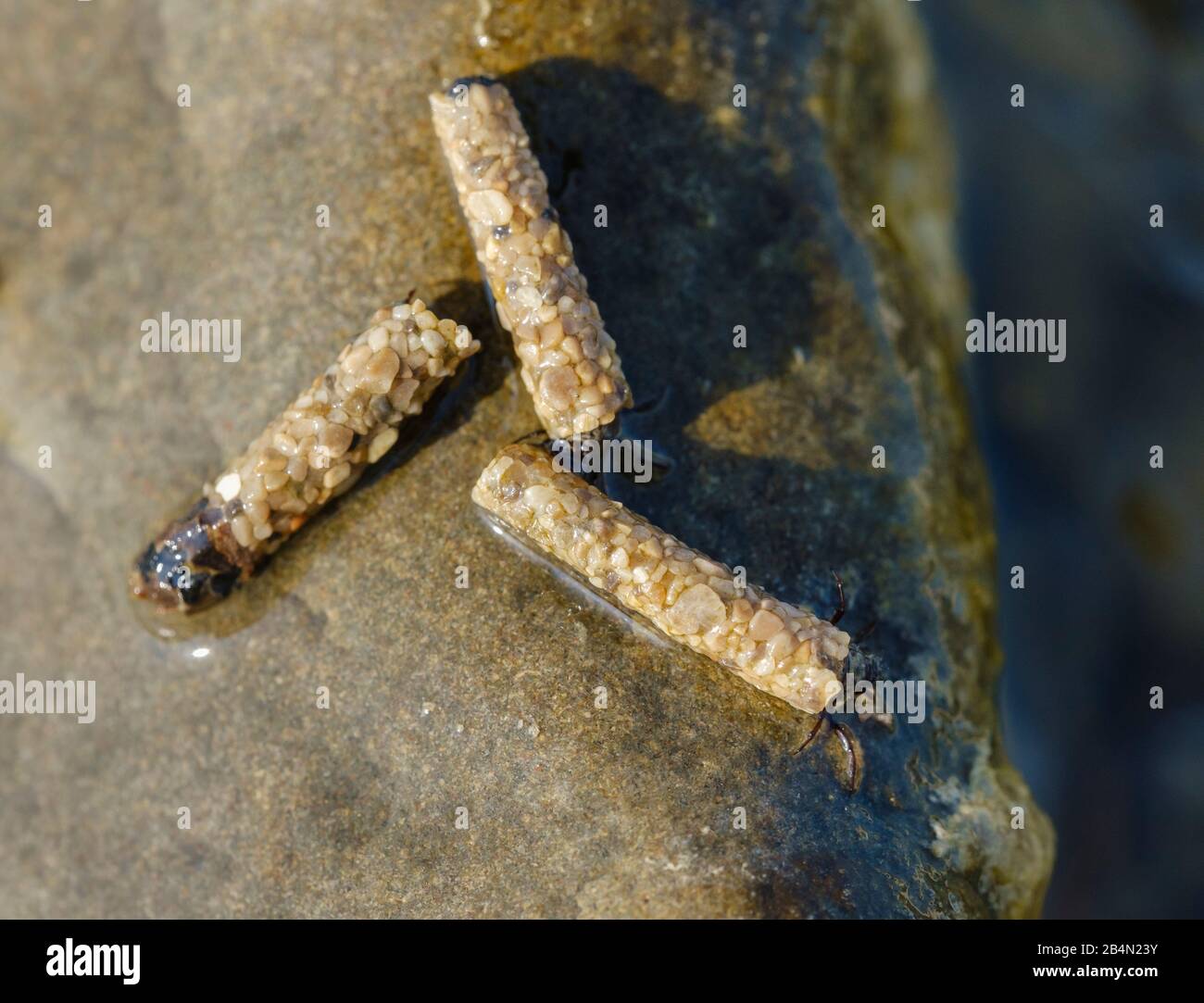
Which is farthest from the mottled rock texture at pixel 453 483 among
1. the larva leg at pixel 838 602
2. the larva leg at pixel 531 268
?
the larva leg at pixel 531 268

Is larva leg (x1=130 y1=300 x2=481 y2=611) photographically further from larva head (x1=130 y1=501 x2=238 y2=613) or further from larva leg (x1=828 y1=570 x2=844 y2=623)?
larva leg (x1=828 y1=570 x2=844 y2=623)

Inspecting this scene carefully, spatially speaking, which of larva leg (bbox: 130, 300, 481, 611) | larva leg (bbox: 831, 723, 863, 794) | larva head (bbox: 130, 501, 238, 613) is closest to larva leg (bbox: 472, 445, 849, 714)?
larva leg (bbox: 831, 723, 863, 794)

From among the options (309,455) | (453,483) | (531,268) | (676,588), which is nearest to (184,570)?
(309,455)

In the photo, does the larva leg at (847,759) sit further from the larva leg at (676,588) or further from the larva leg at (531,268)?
the larva leg at (531,268)

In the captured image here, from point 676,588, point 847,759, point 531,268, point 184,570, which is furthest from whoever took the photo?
point 184,570

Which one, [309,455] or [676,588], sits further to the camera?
[309,455]

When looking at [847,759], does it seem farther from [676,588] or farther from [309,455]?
[309,455]

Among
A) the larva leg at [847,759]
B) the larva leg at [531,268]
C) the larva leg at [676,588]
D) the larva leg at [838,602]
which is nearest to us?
the larva leg at [676,588]
